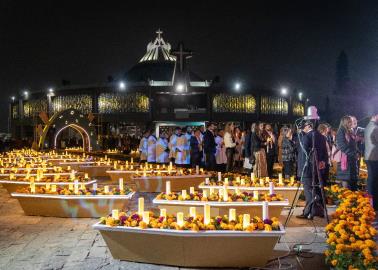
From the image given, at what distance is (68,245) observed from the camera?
672 cm

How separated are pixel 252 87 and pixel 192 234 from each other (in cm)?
5154

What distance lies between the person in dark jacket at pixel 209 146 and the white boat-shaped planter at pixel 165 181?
11.3 ft

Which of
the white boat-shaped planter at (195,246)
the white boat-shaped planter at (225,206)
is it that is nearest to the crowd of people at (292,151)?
the white boat-shaped planter at (225,206)

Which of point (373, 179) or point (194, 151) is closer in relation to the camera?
point (373, 179)

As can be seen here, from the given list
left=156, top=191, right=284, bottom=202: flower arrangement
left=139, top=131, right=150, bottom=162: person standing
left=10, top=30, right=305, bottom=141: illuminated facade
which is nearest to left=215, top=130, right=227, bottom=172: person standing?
left=139, top=131, right=150, bottom=162: person standing

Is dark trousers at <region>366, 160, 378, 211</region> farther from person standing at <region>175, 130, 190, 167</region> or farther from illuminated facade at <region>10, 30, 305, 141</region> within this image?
illuminated facade at <region>10, 30, 305, 141</region>

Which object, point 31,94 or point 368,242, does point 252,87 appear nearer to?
point 31,94

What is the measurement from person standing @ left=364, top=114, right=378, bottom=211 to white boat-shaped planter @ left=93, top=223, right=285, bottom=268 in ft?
15.2

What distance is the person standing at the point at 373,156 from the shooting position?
30.0 feet

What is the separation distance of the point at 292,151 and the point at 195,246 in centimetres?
838

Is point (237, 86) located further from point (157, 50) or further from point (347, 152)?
point (347, 152)

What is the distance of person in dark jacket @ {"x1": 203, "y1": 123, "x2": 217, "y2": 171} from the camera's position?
50.3 feet

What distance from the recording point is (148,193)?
12.3m

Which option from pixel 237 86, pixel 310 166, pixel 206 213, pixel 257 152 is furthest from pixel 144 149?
pixel 237 86
